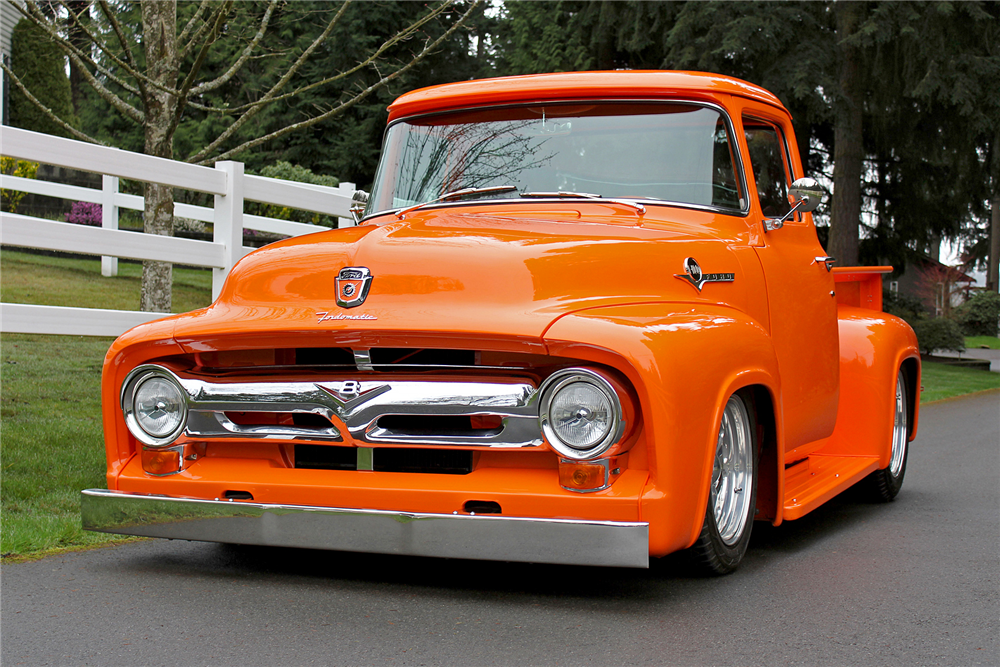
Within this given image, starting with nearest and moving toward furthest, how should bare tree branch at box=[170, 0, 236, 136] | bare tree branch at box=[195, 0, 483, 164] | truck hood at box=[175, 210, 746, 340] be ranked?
truck hood at box=[175, 210, 746, 340]
bare tree branch at box=[170, 0, 236, 136]
bare tree branch at box=[195, 0, 483, 164]

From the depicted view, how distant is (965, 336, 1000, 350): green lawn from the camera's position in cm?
3355

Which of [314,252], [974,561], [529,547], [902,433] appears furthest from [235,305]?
[902,433]

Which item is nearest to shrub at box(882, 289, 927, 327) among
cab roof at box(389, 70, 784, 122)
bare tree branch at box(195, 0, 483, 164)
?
bare tree branch at box(195, 0, 483, 164)

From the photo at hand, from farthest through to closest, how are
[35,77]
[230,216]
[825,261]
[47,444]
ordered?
[35,77] → [230,216] → [47,444] → [825,261]

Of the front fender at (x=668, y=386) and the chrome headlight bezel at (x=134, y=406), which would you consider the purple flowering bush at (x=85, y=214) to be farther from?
the front fender at (x=668, y=386)

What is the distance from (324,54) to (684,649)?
30.1m

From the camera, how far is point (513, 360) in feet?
13.4

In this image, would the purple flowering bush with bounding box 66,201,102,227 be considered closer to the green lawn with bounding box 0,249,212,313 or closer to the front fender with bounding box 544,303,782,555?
the green lawn with bounding box 0,249,212,313

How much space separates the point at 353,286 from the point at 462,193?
46.1 inches

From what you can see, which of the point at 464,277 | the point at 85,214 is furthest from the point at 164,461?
the point at 85,214

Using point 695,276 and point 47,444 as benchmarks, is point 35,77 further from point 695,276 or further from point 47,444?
point 695,276

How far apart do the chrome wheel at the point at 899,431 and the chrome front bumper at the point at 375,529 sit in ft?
12.5

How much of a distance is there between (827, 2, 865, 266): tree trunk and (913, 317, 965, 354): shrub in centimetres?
434

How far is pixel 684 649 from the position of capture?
3.56 meters
